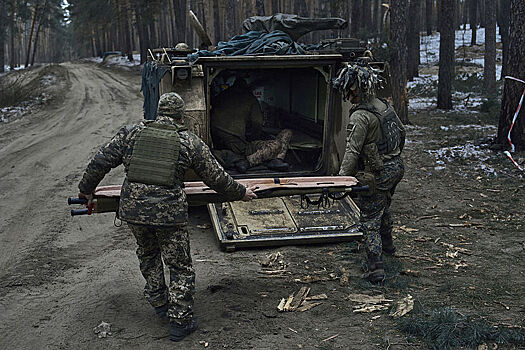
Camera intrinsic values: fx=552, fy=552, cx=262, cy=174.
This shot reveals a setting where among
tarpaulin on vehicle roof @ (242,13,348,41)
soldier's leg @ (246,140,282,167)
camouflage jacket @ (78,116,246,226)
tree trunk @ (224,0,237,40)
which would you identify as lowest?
soldier's leg @ (246,140,282,167)

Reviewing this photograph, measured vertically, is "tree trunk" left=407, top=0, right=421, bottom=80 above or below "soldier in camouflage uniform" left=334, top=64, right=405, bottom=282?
above

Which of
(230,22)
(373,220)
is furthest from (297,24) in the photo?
(230,22)

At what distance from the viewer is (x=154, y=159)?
174 inches

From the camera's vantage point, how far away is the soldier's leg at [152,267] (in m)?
4.75

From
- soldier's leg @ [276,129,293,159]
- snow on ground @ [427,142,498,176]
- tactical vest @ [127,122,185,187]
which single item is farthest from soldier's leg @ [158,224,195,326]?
snow on ground @ [427,142,498,176]

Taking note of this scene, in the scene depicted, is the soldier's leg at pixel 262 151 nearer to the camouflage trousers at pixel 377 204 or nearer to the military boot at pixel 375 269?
the camouflage trousers at pixel 377 204

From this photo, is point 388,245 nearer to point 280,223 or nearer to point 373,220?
point 373,220

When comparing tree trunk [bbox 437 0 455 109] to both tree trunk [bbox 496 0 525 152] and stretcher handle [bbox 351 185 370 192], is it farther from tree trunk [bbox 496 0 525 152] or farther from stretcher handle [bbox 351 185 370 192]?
stretcher handle [bbox 351 185 370 192]

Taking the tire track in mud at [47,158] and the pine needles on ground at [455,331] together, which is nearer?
the pine needles on ground at [455,331]

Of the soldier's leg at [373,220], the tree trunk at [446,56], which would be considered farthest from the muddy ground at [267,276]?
the tree trunk at [446,56]

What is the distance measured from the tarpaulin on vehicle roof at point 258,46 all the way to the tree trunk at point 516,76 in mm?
4623

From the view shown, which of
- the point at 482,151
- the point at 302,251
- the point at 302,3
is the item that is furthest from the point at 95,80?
the point at 302,251

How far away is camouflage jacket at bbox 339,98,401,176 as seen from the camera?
5551mm

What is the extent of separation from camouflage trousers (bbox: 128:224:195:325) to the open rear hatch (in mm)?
2014
